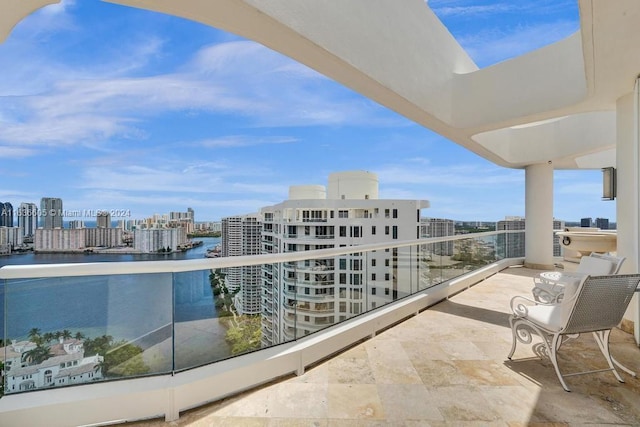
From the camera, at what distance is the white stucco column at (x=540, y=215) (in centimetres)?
824

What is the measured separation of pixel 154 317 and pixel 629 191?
536 cm

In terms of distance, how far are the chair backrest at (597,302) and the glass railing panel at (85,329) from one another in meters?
3.10

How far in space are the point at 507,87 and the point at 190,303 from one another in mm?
5343

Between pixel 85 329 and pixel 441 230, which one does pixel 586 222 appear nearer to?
pixel 441 230

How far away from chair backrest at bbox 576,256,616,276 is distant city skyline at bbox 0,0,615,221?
1390 mm

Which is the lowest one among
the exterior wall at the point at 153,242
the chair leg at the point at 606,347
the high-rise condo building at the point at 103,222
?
the chair leg at the point at 606,347

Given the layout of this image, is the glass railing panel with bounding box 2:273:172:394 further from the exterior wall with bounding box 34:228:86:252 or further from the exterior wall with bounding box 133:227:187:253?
the exterior wall with bounding box 133:227:187:253

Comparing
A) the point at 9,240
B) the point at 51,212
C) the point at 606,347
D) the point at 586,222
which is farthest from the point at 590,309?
the point at 586,222

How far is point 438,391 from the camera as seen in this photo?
234 centimetres

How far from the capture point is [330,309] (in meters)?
3.19

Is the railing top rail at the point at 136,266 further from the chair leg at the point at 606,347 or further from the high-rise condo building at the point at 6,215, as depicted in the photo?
the chair leg at the point at 606,347

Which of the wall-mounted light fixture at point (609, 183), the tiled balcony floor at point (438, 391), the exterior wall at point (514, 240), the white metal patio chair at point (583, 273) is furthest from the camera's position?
the exterior wall at point (514, 240)

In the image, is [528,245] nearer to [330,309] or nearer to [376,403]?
[330,309]

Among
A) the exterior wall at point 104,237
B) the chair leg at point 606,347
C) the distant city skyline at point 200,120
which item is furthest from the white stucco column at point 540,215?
the exterior wall at point 104,237
